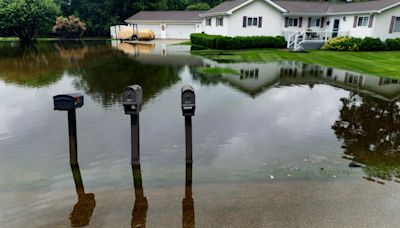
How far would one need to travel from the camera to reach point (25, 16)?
44.2 m

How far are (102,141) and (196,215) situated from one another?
12.2 ft

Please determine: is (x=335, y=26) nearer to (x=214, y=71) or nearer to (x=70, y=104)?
(x=214, y=71)

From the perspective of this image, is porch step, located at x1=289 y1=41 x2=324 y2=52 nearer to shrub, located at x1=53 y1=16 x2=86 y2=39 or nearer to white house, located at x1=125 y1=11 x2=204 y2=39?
white house, located at x1=125 y1=11 x2=204 y2=39

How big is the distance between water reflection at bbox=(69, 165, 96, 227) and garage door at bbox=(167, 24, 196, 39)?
4259 cm

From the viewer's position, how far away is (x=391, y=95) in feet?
40.7

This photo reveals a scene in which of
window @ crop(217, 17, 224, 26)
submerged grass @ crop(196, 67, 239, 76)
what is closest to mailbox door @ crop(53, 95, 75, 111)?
submerged grass @ crop(196, 67, 239, 76)

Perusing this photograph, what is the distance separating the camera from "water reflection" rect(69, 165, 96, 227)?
15.1 feet

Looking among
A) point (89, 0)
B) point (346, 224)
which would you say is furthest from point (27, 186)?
point (89, 0)

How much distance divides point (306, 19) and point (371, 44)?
861 centimetres

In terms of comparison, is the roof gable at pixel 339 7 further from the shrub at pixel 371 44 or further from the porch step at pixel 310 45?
the porch step at pixel 310 45

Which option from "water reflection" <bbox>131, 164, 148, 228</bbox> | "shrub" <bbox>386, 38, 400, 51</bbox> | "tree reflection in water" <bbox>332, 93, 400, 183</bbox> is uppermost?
"shrub" <bbox>386, 38, 400, 51</bbox>

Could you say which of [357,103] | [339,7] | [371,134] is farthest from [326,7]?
[371,134]

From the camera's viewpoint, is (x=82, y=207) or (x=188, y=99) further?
(x=188, y=99)

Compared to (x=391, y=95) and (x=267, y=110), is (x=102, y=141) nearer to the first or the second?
(x=267, y=110)
